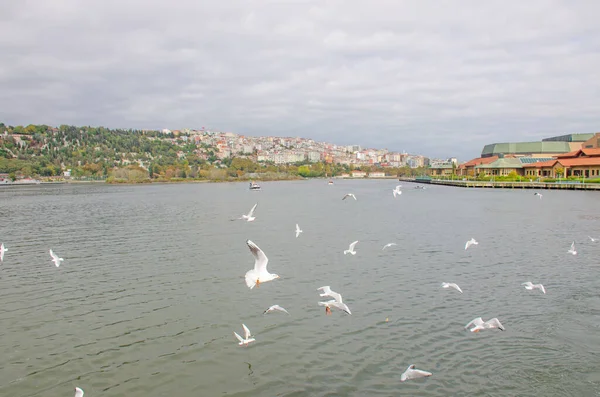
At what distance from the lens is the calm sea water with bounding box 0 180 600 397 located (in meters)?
7.08

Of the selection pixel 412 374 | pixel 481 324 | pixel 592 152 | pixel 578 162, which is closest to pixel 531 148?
pixel 592 152

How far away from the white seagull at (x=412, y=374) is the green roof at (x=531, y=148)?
118482 millimetres

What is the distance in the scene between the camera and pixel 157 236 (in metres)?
21.7

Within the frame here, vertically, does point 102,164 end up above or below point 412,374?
above

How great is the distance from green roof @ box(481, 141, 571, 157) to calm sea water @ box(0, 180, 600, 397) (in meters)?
105

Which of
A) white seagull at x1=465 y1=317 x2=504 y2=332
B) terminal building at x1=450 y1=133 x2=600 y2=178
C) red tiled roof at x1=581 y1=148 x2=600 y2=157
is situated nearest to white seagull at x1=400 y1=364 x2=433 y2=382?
white seagull at x1=465 y1=317 x2=504 y2=332

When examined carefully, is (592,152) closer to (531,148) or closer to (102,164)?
(531,148)

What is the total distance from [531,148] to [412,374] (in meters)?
120

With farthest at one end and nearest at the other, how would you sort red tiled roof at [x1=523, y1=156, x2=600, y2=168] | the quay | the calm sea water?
red tiled roof at [x1=523, y1=156, x2=600, y2=168] → the quay → the calm sea water

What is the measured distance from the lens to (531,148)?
11300cm

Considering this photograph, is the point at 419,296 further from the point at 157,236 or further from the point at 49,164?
the point at 49,164

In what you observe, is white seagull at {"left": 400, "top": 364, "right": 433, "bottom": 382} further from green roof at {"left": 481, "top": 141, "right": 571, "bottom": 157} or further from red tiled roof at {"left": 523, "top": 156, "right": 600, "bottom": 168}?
green roof at {"left": 481, "top": 141, "right": 571, "bottom": 157}

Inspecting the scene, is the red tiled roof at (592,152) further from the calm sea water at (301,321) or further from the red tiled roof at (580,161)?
the calm sea water at (301,321)

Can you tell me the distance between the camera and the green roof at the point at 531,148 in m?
110
